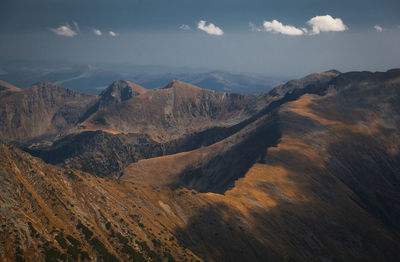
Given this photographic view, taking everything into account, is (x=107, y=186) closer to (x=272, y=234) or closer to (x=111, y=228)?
(x=111, y=228)

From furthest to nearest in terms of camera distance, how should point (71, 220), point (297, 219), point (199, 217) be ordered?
1. point (297, 219)
2. point (199, 217)
3. point (71, 220)

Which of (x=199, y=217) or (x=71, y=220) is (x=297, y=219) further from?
(x=71, y=220)

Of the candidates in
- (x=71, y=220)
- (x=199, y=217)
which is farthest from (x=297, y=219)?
(x=71, y=220)

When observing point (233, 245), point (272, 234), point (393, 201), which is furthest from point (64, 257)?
point (393, 201)

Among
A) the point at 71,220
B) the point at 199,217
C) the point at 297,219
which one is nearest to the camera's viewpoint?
the point at 71,220

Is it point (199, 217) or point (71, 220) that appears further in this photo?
point (199, 217)

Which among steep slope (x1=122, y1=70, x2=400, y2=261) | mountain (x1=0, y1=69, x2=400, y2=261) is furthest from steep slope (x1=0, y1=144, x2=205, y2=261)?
steep slope (x1=122, y1=70, x2=400, y2=261)

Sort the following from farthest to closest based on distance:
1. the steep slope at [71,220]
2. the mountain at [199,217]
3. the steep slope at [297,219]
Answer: the steep slope at [297,219]
the mountain at [199,217]
the steep slope at [71,220]

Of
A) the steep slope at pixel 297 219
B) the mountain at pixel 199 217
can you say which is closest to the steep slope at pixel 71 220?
the mountain at pixel 199 217

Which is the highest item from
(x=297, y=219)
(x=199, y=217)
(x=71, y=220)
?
(x=71, y=220)

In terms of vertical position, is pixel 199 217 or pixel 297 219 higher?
pixel 199 217

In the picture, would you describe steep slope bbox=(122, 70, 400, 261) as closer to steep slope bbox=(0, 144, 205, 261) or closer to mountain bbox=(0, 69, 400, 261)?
mountain bbox=(0, 69, 400, 261)

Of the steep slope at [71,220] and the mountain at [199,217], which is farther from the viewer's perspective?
the mountain at [199,217]

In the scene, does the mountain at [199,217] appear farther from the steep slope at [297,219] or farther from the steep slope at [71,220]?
the steep slope at [297,219]
